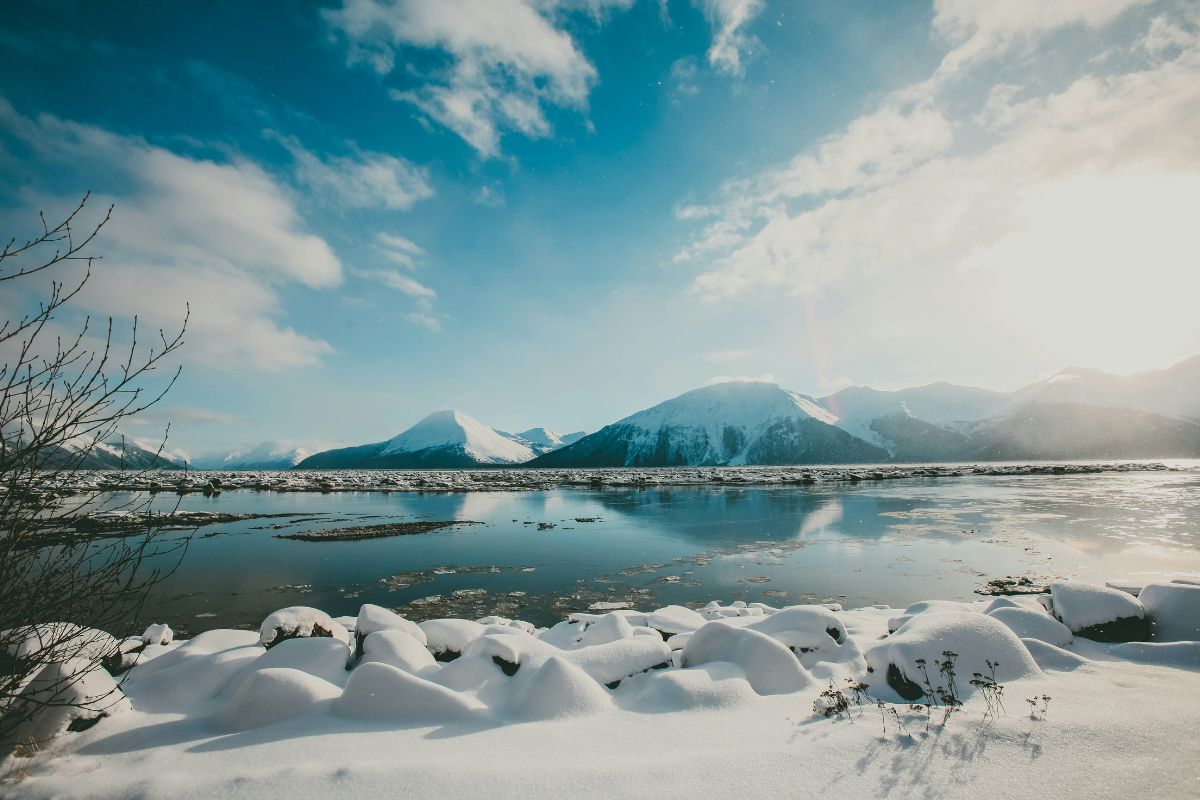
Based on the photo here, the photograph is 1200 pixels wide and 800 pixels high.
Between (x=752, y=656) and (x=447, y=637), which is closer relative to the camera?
(x=752, y=656)

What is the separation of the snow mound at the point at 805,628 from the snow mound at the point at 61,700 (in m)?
8.17

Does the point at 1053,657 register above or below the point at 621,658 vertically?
below

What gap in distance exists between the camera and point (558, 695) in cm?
611

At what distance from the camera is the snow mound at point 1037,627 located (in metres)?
7.95

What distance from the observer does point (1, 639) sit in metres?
5.02

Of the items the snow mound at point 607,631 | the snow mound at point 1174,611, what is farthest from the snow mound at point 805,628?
the snow mound at point 1174,611

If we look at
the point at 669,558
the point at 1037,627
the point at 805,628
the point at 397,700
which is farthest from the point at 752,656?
the point at 669,558

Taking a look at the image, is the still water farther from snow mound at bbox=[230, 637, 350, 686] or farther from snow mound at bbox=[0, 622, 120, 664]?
snow mound at bbox=[0, 622, 120, 664]

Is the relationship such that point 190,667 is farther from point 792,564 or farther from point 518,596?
point 792,564

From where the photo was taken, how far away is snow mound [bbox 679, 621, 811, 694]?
6805mm

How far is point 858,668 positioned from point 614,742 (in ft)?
13.7

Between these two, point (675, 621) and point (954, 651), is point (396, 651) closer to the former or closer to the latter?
point (675, 621)

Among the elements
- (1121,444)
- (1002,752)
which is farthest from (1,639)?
(1121,444)

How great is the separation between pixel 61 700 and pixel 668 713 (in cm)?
634
